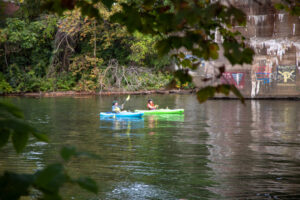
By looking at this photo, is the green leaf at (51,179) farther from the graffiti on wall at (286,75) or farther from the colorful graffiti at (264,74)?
the colorful graffiti at (264,74)

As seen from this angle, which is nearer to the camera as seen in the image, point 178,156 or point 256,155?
point 178,156

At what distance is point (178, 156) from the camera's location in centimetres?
1208

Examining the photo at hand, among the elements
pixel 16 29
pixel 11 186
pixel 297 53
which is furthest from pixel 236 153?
pixel 16 29

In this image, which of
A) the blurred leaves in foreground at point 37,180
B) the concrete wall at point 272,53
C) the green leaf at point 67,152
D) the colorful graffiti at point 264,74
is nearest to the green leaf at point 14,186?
the blurred leaves in foreground at point 37,180

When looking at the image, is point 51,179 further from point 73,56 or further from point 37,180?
point 73,56

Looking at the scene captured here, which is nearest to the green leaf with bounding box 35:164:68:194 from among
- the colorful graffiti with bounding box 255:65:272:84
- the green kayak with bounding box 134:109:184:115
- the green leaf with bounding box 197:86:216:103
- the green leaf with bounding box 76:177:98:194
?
the green leaf with bounding box 76:177:98:194

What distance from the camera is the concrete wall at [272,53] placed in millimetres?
34938

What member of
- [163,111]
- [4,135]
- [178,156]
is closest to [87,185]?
[4,135]

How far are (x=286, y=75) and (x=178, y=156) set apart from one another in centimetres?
2559

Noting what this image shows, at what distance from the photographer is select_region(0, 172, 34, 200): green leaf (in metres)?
2.28

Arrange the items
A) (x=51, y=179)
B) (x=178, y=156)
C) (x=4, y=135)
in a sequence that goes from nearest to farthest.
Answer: (x=51, y=179) < (x=4, y=135) < (x=178, y=156)

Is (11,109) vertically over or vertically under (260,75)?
under

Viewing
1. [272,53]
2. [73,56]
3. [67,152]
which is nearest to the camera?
[67,152]

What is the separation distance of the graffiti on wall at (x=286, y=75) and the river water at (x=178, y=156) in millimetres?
13178
